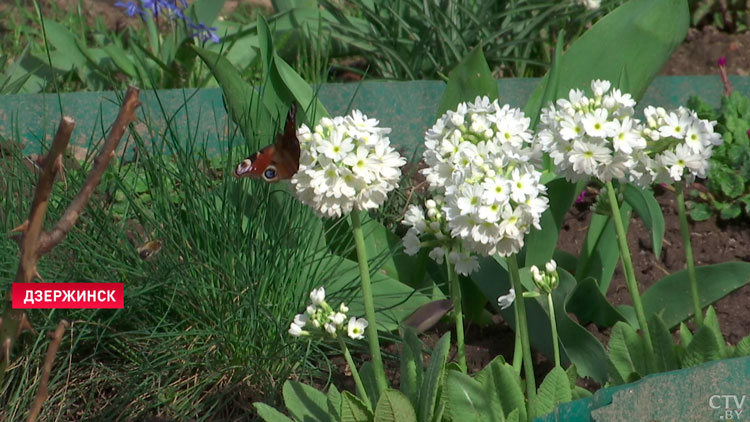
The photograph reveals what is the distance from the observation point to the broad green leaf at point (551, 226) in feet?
6.42

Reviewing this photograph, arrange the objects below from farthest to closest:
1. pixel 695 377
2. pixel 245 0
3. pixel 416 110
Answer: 1. pixel 245 0
2. pixel 416 110
3. pixel 695 377

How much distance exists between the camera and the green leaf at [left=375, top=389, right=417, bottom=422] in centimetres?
137

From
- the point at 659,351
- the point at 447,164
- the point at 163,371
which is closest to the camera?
the point at 447,164

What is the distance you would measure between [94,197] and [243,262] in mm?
385

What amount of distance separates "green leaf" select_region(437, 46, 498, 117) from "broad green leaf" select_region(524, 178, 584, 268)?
26cm

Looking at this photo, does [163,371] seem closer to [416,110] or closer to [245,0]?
[416,110]

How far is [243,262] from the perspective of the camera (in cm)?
193

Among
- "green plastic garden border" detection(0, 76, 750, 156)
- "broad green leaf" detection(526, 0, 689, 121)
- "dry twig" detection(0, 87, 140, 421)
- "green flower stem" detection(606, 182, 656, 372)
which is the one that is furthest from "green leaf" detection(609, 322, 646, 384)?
"green plastic garden border" detection(0, 76, 750, 156)

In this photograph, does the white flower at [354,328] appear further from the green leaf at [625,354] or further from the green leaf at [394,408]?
the green leaf at [625,354]

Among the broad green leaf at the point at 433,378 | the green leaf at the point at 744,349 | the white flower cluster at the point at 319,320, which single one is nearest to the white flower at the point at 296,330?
the white flower cluster at the point at 319,320

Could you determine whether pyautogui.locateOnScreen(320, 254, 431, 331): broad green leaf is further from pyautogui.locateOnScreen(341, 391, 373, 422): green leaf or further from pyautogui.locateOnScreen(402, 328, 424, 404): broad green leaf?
pyautogui.locateOnScreen(341, 391, 373, 422): green leaf

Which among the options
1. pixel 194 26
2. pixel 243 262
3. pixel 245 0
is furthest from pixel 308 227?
pixel 245 0

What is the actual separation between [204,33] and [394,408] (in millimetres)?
Answer: 2192

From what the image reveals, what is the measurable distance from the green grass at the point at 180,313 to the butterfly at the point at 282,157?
605mm
